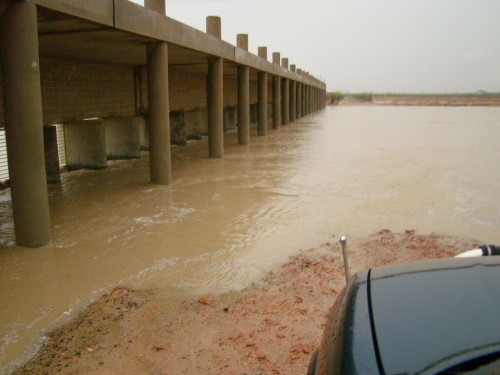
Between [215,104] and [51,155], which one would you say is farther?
[215,104]

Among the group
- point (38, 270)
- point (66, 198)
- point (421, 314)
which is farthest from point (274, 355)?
point (66, 198)

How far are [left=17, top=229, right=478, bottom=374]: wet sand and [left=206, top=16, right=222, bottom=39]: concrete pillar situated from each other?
9.24 m

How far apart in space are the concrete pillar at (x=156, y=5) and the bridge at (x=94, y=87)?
0.06 ft

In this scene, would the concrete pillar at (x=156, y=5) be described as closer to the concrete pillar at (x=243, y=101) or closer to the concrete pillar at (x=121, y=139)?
the concrete pillar at (x=121, y=139)

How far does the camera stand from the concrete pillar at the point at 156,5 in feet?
29.9

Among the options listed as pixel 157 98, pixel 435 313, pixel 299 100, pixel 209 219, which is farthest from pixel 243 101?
pixel 299 100

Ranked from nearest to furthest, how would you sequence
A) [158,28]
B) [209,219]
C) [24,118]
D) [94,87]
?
[24,118]
[209,219]
[158,28]
[94,87]

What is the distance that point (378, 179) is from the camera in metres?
10.8

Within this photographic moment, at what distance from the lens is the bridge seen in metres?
5.88

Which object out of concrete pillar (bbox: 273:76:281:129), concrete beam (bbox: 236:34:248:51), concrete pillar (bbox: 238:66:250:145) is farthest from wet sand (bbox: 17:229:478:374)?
concrete pillar (bbox: 273:76:281:129)

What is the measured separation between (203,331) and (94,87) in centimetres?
1023

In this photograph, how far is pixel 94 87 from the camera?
42.1 feet

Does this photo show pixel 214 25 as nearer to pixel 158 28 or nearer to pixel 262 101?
pixel 158 28

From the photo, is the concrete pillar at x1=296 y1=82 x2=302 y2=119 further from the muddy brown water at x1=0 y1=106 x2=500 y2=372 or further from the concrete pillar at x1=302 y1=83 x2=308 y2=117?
the muddy brown water at x1=0 y1=106 x2=500 y2=372
